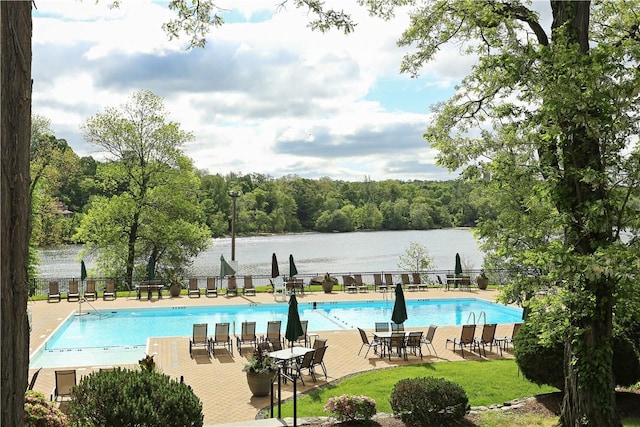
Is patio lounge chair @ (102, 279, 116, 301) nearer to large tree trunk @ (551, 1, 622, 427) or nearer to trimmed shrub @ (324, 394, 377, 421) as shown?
trimmed shrub @ (324, 394, 377, 421)

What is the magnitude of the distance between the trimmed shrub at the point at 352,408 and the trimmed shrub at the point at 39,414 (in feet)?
13.2

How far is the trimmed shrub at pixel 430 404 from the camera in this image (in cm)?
933

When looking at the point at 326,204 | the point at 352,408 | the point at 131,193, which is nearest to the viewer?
the point at 352,408

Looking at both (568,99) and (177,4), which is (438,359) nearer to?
(568,99)

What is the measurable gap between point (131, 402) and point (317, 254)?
162 ft

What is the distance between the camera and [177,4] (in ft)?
27.2

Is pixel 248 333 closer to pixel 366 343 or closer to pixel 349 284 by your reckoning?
pixel 366 343

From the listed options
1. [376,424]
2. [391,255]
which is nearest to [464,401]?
[376,424]

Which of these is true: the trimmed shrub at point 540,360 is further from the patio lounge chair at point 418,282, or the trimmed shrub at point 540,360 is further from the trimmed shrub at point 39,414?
the patio lounge chair at point 418,282

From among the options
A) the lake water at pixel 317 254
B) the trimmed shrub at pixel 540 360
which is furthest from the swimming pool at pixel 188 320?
the lake water at pixel 317 254

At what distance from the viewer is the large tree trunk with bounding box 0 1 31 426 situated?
388 cm

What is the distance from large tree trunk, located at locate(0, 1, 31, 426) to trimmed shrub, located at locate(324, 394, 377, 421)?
6024mm

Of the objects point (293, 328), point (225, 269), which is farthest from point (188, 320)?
point (293, 328)

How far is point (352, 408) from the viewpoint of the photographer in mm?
9227
